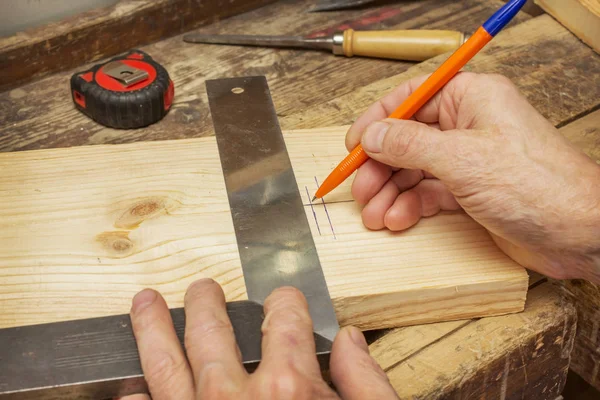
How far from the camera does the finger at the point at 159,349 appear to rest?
36.0 inches

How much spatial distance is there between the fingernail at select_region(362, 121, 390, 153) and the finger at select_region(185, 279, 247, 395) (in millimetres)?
346

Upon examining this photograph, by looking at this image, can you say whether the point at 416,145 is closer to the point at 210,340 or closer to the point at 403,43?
the point at 210,340

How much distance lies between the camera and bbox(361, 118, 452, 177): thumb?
1.06 metres

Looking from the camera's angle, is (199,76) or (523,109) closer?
(523,109)

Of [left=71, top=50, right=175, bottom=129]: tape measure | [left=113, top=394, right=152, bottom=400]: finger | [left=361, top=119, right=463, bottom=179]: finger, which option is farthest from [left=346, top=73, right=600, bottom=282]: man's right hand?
[left=71, top=50, right=175, bottom=129]: tape measure

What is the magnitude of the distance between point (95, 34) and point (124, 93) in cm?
33

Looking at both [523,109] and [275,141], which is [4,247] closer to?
[275,141]

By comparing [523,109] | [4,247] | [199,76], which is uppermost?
[523,109]

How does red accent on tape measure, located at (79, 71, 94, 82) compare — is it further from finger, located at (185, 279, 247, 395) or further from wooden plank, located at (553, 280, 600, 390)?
wooden plank, located at (553, 280, 600, 390)

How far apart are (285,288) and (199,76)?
0.90m

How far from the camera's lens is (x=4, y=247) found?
3.52 feet

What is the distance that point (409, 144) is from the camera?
42.2 inches

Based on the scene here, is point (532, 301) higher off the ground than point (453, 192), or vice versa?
point (453, 192)

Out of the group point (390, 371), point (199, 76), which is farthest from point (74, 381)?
point (199, 76)
